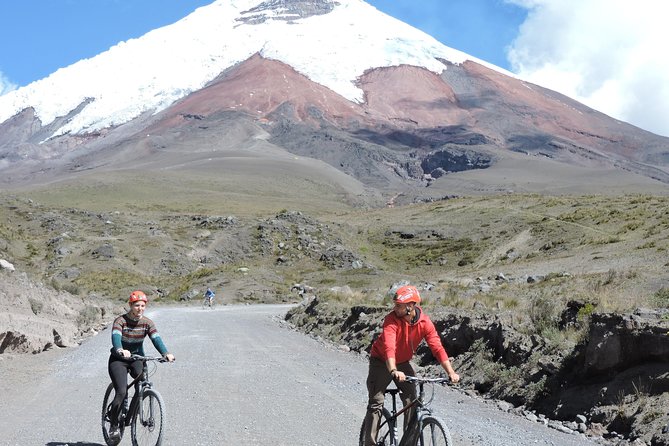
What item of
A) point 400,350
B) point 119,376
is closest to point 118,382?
point 119,376

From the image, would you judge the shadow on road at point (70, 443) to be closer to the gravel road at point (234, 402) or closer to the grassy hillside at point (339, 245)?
the gravel road at point (234, 402)

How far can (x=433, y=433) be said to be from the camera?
20.7 feet

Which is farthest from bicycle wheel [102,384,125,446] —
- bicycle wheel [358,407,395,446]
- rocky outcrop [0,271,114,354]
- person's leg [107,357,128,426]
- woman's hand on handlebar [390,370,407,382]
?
rocky outcrop [0,271,114,354]

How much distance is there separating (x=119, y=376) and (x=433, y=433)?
370cm

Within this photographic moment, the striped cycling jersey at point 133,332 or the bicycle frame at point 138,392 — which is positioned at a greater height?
the striped cycling jersey at point 133,332

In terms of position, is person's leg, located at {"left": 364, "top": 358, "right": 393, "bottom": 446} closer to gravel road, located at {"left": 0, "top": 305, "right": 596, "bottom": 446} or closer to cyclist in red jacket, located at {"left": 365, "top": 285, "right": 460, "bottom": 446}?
cyclist in red jacket, located at {"left": 365, "top": 285, "right": 460, "bottom": 446}

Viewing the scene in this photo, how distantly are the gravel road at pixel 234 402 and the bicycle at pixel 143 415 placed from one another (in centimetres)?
44

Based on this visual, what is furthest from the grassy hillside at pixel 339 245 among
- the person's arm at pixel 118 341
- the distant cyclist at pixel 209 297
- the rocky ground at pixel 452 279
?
the person's arm at pixel 118 341

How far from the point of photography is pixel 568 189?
504 feet

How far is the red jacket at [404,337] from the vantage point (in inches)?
260

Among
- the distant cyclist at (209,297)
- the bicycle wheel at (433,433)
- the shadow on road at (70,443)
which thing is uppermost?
the bicycle wheel at (433,433)

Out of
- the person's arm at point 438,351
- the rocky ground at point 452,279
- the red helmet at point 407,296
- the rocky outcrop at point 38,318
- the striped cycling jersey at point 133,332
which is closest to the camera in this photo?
the person's arm at point 438,351

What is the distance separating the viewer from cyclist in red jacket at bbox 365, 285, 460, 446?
258 inches

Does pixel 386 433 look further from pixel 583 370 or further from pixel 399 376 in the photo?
pixel 583 370
